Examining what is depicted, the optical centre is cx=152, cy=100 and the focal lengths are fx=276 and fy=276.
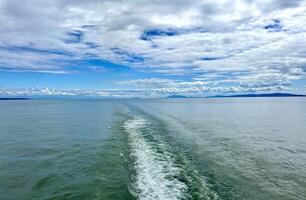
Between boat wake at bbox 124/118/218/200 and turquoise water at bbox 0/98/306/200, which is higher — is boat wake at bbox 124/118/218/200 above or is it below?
above

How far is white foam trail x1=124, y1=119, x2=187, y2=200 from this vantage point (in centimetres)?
1327

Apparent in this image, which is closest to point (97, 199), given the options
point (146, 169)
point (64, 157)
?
point (146, 169)

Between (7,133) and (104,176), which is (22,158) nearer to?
(104,176)

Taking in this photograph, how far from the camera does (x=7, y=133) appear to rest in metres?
33.4

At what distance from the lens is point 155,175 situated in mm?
15969

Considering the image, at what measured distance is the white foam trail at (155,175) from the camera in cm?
1327

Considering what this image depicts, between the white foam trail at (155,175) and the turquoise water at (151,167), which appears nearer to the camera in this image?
the white foam trail at (155,175)

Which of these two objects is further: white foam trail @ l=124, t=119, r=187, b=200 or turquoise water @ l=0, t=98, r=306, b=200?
turquoise water @ l=0, t=98, r=306, b=200

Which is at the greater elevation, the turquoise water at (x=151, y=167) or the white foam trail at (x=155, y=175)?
the white foam trail at (x=155, y=175)

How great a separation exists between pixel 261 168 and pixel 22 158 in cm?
1686

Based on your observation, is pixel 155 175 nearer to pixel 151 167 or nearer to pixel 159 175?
pixel 159 175

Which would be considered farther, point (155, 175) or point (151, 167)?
point (151, 167)

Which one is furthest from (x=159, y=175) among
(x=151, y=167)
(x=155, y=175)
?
(x=151, y=167)

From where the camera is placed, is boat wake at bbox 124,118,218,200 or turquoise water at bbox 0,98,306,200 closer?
boat wake at bbox 124,118,218,200
